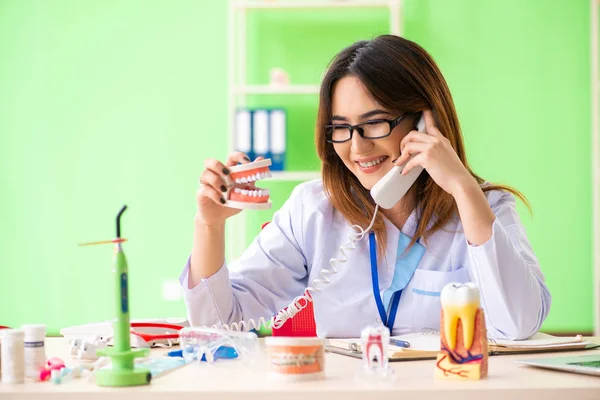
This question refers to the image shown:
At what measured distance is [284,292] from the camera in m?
2.09

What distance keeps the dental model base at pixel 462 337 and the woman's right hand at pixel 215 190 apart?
0.56 m

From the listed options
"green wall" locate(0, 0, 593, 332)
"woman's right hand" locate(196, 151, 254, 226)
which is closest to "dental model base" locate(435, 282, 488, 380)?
"woman's right hand" locate(196, 151, 254, 226)

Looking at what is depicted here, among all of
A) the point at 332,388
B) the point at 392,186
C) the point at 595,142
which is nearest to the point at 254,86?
the point at 595,142

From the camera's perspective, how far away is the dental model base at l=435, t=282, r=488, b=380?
120 cm

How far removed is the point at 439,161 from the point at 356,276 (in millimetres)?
440

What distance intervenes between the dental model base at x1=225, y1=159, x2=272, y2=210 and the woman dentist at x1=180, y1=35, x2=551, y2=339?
0.12 meters

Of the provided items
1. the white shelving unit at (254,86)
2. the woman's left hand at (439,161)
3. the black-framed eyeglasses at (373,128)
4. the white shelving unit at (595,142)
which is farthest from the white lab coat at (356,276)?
the white shelving unit at (595,142)

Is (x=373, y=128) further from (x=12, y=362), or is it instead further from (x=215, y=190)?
(x=12, y=362)

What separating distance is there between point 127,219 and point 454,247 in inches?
130

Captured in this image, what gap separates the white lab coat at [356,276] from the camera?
5.43 ft

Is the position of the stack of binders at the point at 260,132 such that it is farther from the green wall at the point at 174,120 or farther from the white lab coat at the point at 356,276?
the white lab coat at the point at 356,276

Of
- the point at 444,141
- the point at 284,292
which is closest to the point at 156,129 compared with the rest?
the point at 284,292

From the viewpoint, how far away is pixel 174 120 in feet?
16.1

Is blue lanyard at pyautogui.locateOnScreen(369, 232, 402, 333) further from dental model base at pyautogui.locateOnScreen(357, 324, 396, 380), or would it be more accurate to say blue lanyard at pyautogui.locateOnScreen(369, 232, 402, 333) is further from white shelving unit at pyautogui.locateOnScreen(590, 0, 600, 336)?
white shelving unit at pyautogui.locateOnScreen(590, 0, 600, 336)
